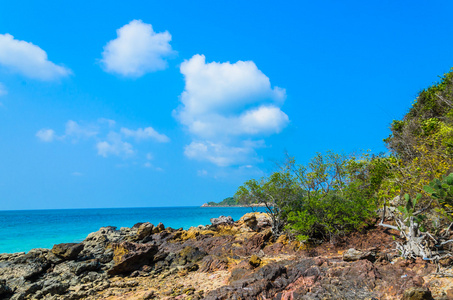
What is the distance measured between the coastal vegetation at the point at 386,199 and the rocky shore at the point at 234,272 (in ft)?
2.29

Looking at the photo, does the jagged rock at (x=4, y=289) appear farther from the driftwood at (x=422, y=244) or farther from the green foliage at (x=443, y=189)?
the green foliage at (x=443, y=189)

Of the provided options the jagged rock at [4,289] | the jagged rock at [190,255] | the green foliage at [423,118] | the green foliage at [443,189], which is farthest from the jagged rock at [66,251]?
the green foliage at [423,118]

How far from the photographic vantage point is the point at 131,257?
41.0 feet

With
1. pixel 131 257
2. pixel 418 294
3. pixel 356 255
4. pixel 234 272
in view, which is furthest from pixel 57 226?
pixel 418 294

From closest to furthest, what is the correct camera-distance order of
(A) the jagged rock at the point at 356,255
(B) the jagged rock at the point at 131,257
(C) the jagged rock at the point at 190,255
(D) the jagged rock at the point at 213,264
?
(A) the jagged rock at the point at 356,255 → (D) the jagged rock at the point at 213,264 → (B) the jagged rock at the point at 131,257 → (C) the jagged rock at the point at 190,255

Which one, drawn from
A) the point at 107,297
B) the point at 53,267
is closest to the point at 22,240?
the point at 53,267

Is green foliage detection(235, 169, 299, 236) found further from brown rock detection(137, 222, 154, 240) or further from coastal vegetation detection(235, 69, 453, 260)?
brown rock detection(137, 222, 154, 240)

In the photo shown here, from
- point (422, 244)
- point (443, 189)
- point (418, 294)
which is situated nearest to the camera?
point (418, 294)

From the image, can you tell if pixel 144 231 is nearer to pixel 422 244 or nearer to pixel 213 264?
pixel 213 264

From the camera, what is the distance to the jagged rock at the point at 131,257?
40.5 ft

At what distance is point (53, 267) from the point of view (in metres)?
13.8

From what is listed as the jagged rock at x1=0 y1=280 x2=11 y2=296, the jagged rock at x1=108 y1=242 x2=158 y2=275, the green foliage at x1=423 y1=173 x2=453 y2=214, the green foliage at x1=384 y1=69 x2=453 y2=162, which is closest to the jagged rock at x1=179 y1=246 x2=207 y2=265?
the jagged rock at x1=108 y1=242 x2=158 y2=275

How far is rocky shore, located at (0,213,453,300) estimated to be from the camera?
22.3 feet

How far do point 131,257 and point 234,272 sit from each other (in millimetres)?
5586
